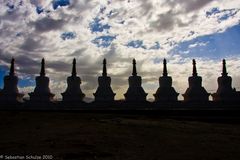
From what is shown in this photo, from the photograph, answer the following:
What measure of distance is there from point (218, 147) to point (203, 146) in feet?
1.08

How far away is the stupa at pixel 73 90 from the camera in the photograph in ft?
102

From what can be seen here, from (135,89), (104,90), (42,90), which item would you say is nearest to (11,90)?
(42,90)

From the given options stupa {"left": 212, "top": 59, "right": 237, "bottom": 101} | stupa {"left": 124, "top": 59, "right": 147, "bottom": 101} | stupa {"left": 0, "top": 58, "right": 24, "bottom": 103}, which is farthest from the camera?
stupa {"left": 0, "top": 58, "right": 24, "bottom": 103}

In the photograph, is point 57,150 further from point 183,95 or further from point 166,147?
point 183,95

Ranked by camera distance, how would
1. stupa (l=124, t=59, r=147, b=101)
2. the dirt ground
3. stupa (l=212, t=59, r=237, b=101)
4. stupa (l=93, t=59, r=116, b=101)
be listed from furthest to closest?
stupa (l=212, t=59, r=237, b=101) < stupa (l=93, t=59, r=116, b=101) < stupa (l=124, t=59, r=147, b=101) < the dirt ground

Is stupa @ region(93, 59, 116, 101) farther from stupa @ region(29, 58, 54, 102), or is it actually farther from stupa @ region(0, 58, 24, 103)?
stupa @ region(0, 58, 24, 103)

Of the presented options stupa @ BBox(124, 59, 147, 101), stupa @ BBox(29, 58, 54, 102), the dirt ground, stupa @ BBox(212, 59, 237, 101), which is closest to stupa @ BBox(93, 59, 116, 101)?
stupa @ BBox(124, 59, 147, 101)

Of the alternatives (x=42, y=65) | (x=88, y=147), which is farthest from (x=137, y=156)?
(x=42, y=65)

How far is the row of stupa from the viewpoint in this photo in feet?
102

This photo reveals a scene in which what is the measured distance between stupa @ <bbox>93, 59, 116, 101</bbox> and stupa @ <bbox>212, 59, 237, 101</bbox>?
1132 centimetres

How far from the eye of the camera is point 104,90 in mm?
31594

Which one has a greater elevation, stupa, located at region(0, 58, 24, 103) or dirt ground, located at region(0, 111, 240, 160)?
stupa, located at region(0, 58, 24, 103)

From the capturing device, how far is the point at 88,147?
605cm

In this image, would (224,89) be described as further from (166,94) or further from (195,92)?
(166,94)
